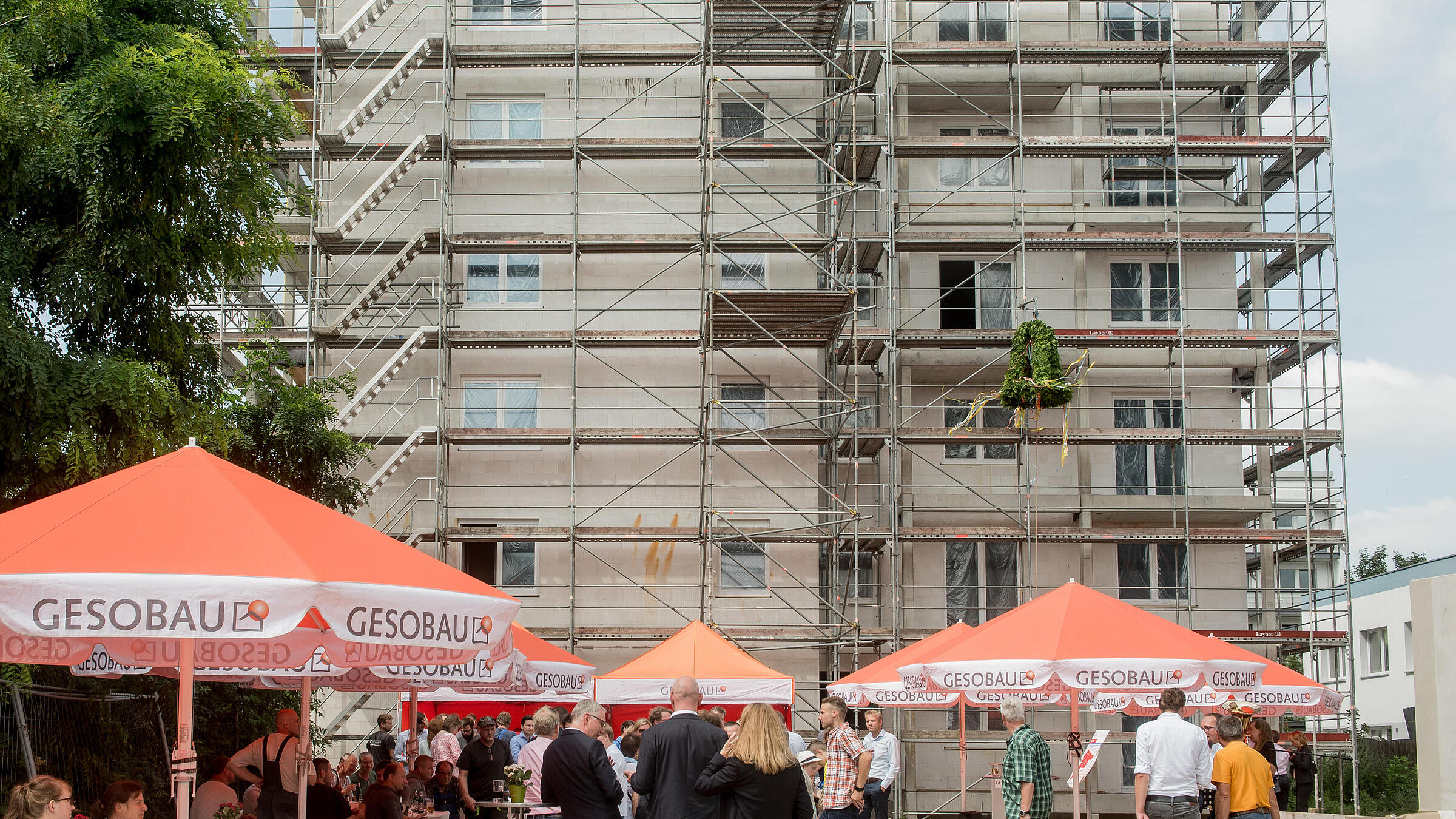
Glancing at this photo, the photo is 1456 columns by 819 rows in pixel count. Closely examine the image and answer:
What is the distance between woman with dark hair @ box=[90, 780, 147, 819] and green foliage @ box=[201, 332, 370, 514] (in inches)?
480

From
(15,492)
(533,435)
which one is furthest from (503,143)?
(15,492)

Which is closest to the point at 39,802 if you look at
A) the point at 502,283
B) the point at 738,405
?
the point at 738,405

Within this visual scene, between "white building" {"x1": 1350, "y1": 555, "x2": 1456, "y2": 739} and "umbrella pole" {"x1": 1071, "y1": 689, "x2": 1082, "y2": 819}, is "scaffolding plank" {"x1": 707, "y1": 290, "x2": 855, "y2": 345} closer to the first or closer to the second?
"umbrella pole" {"x1": 1071, "y1": 689, "x2": 1082, "y2": 819}

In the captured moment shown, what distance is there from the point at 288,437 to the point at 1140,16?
20033mm

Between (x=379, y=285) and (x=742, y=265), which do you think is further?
(x=742, y=265)

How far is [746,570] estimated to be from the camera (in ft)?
90.2

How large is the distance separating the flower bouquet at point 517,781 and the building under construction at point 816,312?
12.6m

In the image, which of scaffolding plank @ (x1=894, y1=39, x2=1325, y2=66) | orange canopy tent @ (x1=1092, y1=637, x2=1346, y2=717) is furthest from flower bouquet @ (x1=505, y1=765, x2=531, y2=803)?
scaffolding plank @ (x1=894, y1=39, x2=1325, y2=66)

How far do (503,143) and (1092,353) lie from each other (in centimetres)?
1242

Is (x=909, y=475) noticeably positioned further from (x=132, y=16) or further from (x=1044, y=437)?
(x=132, y=16)

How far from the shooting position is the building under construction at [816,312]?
26906 millimetres

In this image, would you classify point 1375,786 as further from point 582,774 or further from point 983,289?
point 582,774

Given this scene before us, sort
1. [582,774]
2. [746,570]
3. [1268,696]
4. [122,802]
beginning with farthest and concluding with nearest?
[746,570] → [1268,696] → [582,774] → [122,802]

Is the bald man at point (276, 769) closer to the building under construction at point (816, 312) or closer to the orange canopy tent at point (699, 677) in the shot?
the orange canopy tent at point (699, 677)
